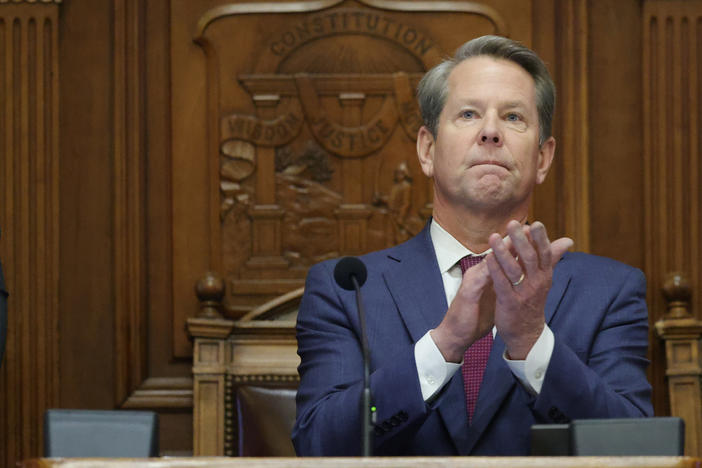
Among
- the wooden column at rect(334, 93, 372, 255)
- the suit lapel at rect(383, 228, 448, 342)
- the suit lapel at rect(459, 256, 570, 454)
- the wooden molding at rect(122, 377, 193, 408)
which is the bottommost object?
the wooden molding at rect(122, 377, 193, 408)

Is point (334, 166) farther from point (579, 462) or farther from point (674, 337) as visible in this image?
point (579, 462)

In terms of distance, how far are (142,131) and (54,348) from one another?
0.81 m

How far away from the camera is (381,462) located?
117 centimetres

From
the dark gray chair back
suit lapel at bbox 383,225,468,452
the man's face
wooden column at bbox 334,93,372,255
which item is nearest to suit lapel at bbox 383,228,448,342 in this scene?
suit lapel at bbox 383,225,468,452

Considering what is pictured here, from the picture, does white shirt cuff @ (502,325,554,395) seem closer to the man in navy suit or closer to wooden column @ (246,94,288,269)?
the man in navy suit

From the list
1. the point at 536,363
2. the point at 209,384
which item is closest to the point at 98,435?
the point at 536,363

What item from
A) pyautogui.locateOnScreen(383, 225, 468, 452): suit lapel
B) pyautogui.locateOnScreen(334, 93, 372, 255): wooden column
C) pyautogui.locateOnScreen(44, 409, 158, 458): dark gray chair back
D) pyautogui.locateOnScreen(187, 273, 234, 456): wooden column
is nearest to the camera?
pyautogui.locateOnScreen(44, 409, 158, 458): dark gray chair back

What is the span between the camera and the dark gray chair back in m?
1.28

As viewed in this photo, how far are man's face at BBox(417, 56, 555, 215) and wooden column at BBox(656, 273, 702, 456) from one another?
1.67 m

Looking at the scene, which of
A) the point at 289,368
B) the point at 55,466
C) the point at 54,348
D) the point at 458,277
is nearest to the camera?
the point at 55,466

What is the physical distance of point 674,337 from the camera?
140 inches

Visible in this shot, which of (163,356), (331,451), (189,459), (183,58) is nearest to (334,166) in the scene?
(183,58)

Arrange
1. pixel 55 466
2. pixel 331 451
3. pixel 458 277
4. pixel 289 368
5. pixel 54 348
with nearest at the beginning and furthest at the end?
pixel 55 466 → pixel 331 451 → pixel 458 277 → pixel 289 368 → pixel 54 348

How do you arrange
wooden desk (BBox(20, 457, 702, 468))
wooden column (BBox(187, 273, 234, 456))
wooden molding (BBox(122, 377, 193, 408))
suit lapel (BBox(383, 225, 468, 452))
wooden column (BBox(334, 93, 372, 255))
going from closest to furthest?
wooden desk (BBox(20, 457, 702, 468)) → suit lapel (BBox(383, 225, 468, 452)) → wooden column (BBox(187, 273, 234, 456)) → wooden molding (BBox(122, 377, 193, 408)) → wooden column (BBox(334, 93, 372, 255))
